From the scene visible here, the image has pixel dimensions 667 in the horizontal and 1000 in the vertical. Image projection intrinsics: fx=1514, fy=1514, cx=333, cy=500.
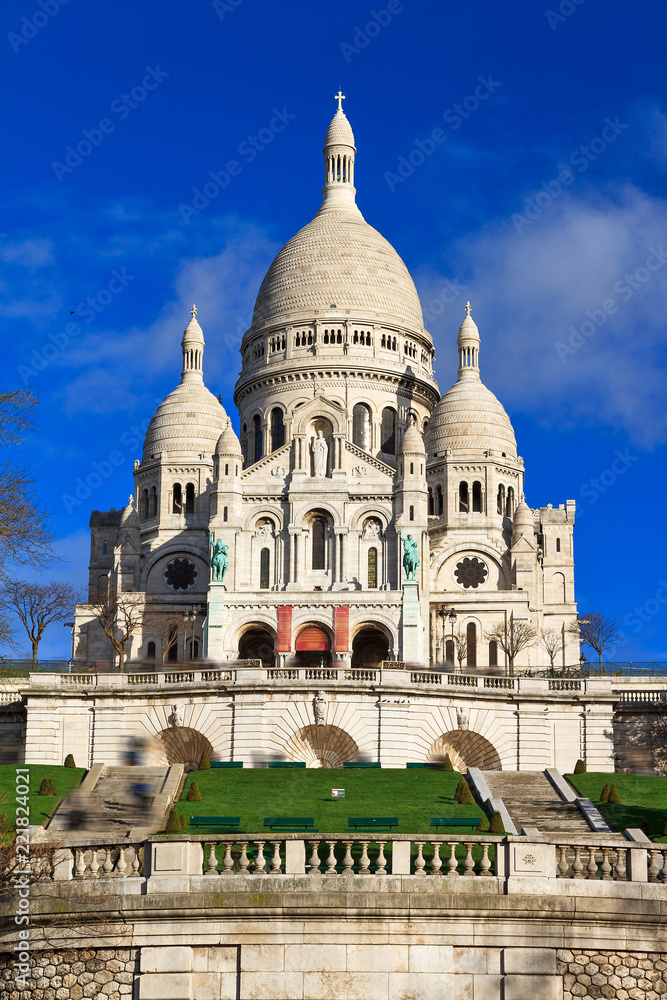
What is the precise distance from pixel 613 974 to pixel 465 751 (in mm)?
28701

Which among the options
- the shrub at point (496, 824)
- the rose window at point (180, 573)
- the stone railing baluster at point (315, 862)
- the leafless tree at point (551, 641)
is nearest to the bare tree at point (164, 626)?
the rose window at point (180, 573)

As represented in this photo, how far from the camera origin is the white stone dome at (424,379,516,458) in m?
96.7

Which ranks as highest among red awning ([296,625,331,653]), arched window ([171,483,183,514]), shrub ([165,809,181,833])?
arched window ([171,483,183,514])

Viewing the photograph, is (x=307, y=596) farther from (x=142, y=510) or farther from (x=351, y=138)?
(x=351, y=138)

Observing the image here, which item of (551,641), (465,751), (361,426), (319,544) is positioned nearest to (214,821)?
(465,751)

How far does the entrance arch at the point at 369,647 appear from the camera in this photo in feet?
270

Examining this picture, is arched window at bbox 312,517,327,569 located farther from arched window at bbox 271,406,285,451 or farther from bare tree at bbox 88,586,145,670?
arched window at bbox 271,406,285,451

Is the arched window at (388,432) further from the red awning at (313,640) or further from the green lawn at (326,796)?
the green lawn at (326,796)

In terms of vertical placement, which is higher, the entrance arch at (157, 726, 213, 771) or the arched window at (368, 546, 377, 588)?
the arched window at (368, 546, 377, 588)

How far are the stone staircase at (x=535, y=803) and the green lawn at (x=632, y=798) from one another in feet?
3.15

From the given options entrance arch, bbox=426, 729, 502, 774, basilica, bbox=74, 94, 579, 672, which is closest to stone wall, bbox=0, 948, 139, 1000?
entrance arch, bbox=426, 729, 502, 774

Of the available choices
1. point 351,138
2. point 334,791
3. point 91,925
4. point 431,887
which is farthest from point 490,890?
point 351,138

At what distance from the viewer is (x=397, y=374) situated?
10119 cm

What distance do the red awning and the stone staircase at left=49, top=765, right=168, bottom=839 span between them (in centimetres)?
3147
